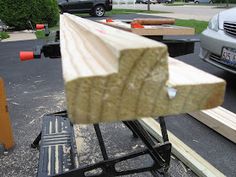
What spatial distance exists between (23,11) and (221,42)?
9.54m

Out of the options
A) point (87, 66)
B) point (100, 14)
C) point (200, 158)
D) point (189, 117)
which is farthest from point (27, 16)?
point (87, 66)

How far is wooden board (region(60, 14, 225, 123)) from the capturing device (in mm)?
809

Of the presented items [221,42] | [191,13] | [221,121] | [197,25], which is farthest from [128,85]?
[191,13]

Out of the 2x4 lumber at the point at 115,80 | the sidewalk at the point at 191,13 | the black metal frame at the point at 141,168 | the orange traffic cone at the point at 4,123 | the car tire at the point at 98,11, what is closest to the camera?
the 2x4 lumber at the point at 115,80

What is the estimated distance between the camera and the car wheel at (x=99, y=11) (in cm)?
1769

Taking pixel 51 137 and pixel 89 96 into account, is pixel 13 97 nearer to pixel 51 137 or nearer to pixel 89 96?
pixel 51 137

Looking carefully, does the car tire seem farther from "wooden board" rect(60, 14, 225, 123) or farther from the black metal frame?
"wooden board" rect(60, 14, 225, 123)

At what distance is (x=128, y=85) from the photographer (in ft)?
2.77

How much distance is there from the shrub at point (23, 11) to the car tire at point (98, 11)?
5480 millimetres

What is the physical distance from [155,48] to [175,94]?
182 mm

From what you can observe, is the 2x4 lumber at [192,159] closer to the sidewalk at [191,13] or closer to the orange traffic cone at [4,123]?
the orange traffic cone at [4,123]

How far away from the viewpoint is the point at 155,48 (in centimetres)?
81

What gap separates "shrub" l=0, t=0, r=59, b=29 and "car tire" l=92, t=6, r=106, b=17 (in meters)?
5.48

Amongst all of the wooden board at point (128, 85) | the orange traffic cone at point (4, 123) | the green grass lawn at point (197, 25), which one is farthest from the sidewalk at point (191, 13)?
the wooden board at point (128, 85)
